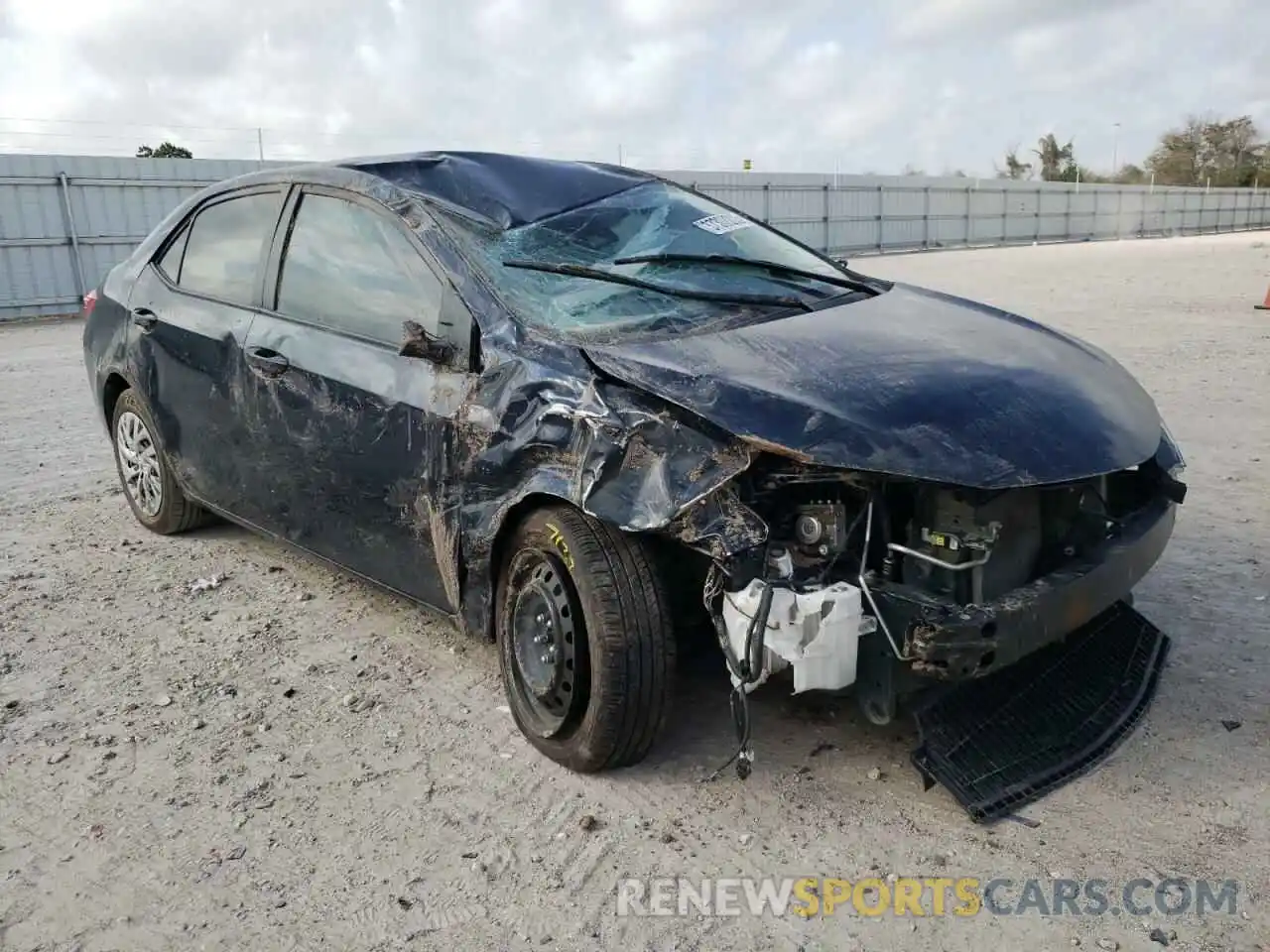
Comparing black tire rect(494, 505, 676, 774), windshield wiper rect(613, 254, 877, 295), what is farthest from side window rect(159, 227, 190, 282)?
black tire rect(494, 505, 676, 774)

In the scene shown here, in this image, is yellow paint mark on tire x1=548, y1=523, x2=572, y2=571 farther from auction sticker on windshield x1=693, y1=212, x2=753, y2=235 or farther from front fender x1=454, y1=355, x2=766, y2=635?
auction sticker on windshield x1=693, y1=212, x2=753, y2=235

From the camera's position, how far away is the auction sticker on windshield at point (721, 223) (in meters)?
3.93

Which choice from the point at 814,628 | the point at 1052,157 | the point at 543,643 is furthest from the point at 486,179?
the point at 1052,157

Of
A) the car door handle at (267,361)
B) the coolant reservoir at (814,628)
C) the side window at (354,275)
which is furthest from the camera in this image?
the car door handle at (267,361)

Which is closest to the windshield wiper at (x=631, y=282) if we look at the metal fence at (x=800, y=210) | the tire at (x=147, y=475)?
the tire at (x=147, y=475)

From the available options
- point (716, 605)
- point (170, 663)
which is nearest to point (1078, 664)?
point (716, 605)

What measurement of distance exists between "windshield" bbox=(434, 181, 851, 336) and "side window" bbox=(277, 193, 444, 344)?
23cm

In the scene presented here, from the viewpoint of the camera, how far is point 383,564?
3.57 meters

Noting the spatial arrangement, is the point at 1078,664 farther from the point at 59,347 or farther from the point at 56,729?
the point at 59,347

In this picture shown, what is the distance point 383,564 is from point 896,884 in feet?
6.37

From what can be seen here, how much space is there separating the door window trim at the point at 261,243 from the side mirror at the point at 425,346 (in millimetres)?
1148

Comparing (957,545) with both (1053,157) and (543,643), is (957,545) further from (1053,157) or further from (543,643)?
(1053,157)

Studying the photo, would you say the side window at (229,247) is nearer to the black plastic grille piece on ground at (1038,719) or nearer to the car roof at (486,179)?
the car roof at (486,179)

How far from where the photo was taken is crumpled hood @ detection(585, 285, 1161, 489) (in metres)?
2.57
